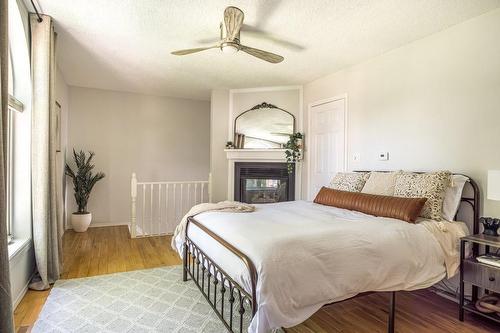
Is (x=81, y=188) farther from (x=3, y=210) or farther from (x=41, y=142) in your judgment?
(x=3, y=210)

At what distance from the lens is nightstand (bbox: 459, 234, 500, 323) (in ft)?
7.00

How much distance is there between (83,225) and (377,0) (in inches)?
206

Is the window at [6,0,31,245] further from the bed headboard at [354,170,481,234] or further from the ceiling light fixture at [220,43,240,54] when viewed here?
the bed headboard at [354,170,481,234]

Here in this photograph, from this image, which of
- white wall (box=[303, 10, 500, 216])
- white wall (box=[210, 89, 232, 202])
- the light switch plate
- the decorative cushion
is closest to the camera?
white wall (box=[303, 10, 500, 216])

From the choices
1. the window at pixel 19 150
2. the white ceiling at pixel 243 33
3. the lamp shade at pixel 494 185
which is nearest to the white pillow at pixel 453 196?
the lamp shade at pixel 494 185

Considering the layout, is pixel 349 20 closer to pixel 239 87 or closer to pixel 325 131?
pixel 325 131

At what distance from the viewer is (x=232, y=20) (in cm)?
256

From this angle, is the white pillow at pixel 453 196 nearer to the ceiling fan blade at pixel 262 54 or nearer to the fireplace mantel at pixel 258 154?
the ceiling fan blade at pixel 262 54

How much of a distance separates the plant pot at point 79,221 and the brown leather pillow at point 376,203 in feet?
13.0

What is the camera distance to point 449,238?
2391 mm

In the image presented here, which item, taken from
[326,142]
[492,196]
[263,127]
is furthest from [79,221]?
[492,196]

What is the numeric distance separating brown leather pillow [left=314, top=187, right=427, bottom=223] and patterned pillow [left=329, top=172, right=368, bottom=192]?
16cm

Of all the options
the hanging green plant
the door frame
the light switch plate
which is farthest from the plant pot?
the light switch plate

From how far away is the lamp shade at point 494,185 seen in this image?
2.17 m
